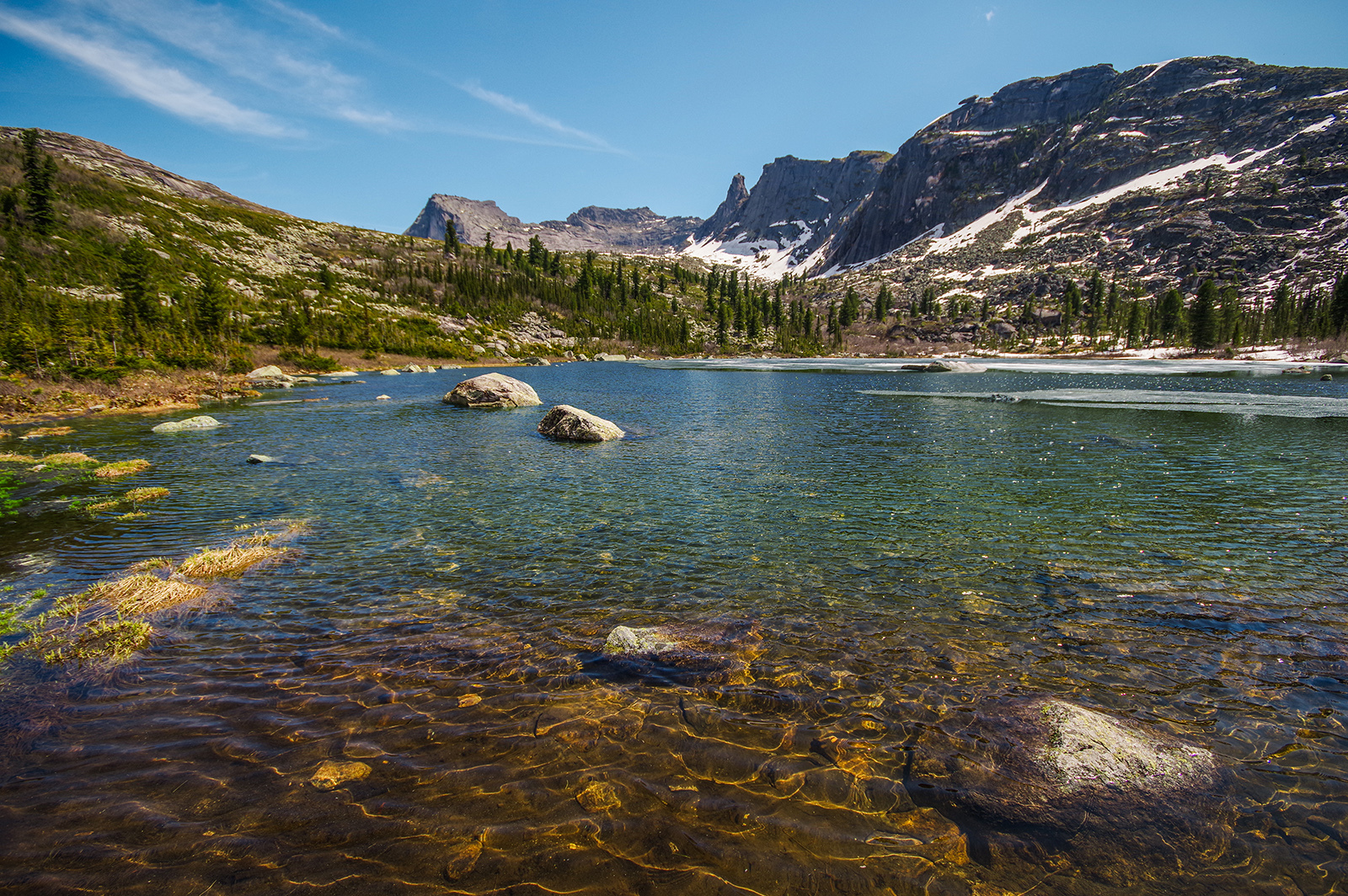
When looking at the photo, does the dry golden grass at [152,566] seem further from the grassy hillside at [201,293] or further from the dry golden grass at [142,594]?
the grassy hillside at [201,293]

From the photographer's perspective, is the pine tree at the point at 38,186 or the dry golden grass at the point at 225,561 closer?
the dry golden grass at the point at 225,561

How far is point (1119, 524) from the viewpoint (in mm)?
15734

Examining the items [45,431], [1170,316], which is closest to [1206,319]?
[1170,316]

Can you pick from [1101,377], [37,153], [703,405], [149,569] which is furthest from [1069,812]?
[37,153]

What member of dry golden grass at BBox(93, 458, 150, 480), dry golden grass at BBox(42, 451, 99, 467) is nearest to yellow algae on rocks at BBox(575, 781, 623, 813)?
dry golden grass at BBox(93, 458, 150, 480)

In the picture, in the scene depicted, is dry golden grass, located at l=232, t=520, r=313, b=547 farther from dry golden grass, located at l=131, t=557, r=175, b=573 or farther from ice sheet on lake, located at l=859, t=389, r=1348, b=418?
ice sheet on lake, located at l=859, t=389, r=1348, b=418

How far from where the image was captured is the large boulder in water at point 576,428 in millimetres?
29969

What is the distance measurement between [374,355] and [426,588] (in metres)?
121

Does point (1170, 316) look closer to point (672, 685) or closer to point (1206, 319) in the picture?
point (1206, 319)

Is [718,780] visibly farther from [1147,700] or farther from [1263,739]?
[1263,739]

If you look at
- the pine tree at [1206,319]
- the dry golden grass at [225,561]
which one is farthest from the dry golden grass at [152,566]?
the pine tree at [1206,319]

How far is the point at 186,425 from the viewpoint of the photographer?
1314 inches

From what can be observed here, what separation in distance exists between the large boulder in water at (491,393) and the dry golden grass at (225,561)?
33.0 meters

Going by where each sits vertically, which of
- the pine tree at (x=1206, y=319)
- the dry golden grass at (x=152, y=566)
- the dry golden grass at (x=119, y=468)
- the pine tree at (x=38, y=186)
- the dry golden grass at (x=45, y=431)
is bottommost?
the dry golden grass at (x=152, y=566)
